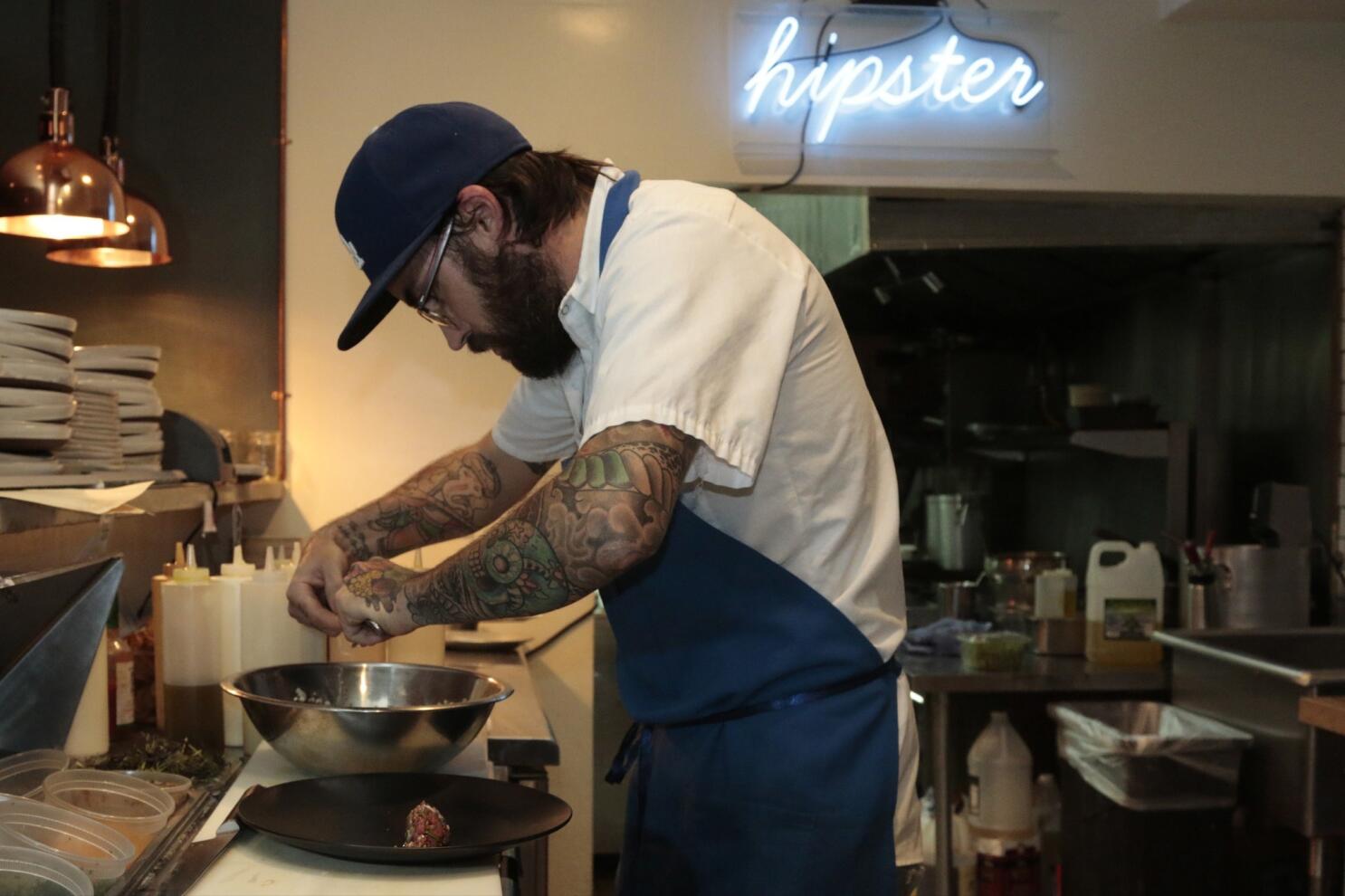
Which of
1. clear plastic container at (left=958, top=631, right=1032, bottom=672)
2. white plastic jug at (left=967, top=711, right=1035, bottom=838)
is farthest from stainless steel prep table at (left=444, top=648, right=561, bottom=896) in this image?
white plastic jug at (left=967, top=711, right=1035, bottom=838)

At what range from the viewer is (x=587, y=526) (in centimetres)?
129

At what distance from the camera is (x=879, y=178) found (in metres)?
3.34

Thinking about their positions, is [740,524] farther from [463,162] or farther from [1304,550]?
[1304,550]

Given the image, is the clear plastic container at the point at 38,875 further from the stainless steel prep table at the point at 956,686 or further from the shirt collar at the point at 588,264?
the stainless steel prep table at the point at 956,686

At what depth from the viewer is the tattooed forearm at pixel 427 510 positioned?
1.88 meters

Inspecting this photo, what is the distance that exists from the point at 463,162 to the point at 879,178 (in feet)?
6.62

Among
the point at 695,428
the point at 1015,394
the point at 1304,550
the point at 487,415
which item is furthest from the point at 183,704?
the point at 1015,394

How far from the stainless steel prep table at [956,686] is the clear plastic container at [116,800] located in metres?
2.32

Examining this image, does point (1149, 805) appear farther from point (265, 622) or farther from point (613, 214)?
point (613, 214)

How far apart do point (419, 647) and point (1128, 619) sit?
6.90ft

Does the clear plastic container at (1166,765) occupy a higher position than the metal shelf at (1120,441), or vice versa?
the metal shelf at (1120,441)

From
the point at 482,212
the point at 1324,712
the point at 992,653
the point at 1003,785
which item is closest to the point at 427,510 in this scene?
the point at 482,212

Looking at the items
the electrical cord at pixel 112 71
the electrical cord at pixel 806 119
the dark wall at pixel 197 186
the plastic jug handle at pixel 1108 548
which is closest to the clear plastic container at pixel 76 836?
the electrical cord at pixel 112 71

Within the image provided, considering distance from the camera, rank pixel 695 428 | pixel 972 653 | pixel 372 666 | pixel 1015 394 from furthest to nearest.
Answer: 1. pixel 1015 394
2. pixel 972 653
3. pixel 372 666
4. pixel 695 428
